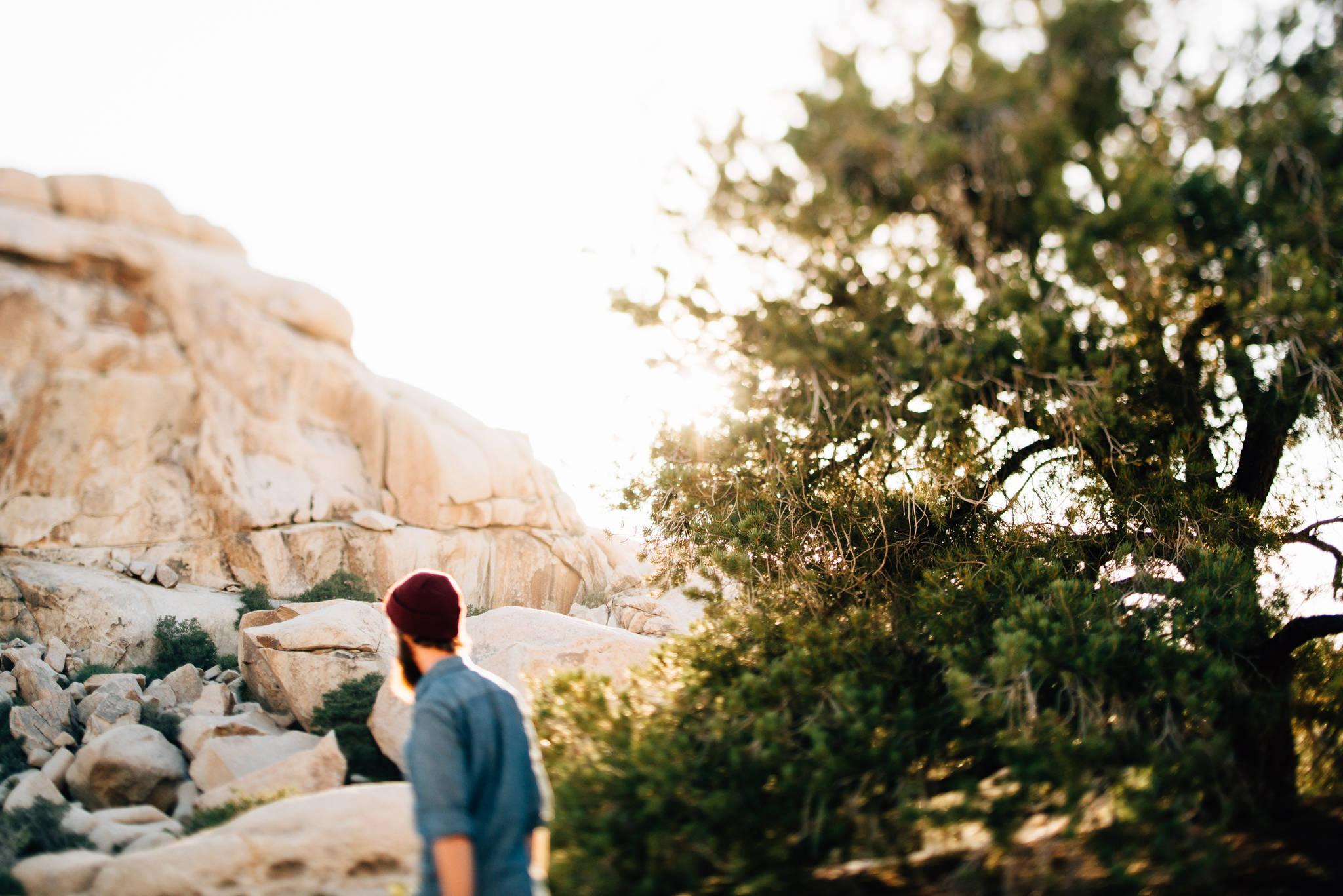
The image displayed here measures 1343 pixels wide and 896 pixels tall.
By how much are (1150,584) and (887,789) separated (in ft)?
9.81

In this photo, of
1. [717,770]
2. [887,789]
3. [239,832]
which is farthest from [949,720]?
[239,832]

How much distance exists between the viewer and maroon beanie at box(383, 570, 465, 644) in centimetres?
267

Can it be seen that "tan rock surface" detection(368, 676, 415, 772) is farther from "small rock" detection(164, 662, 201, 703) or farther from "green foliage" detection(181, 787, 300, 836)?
"small rock" detection(164, 662, 201, 703)

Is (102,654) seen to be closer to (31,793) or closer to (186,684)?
(186,684)

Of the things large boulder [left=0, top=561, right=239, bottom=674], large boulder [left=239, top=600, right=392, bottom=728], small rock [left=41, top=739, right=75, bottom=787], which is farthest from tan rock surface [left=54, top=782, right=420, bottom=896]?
large boulder [left=0, top=561, right=239, bottom=674]

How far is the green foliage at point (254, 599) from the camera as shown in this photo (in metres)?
24.3

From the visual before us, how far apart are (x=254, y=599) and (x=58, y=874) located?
22.4m

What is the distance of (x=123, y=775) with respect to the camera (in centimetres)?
833

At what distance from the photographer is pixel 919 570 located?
6543mm

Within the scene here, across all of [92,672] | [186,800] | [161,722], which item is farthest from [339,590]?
[186,800]

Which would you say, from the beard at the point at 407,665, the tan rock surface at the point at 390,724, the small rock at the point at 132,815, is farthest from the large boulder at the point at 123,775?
the beard at the point at 407,665

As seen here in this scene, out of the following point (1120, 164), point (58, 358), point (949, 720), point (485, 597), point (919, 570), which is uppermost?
point (58, 358)

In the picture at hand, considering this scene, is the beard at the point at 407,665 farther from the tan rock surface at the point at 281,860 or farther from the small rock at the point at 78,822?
the small rock at the point at 78,822

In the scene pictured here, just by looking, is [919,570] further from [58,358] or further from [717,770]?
[58,358]
